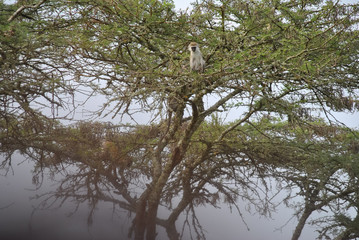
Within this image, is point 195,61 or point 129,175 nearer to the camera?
point 195,61

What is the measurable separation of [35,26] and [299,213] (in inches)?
207

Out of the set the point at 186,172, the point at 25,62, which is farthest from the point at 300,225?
the point at 25,62

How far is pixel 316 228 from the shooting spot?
5047 mm

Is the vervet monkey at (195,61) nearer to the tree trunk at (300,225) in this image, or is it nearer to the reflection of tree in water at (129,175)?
the reflection of tree in water at (129,175)

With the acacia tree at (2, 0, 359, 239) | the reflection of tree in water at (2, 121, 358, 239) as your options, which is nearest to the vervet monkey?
the acacia tree at (2, 0, 359, 239)

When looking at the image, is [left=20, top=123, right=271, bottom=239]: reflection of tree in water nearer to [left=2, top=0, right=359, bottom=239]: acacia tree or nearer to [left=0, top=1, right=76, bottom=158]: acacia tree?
[left=2, top=0, right=359, bottom=239]: acacia tree

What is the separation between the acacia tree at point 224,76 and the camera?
308cm

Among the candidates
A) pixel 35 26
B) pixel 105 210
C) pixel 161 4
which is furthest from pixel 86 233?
pixel 161 4

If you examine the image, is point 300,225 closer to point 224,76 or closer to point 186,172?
point 186,172

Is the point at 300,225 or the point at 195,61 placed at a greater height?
the point at 195,61

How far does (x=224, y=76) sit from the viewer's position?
11.5 ft

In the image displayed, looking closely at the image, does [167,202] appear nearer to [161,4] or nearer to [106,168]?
[106,168]

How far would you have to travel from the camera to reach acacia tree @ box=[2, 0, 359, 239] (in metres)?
3.08

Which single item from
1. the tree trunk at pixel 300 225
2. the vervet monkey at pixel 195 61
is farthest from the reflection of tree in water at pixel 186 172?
the vervet monkey at pixel 195 61
